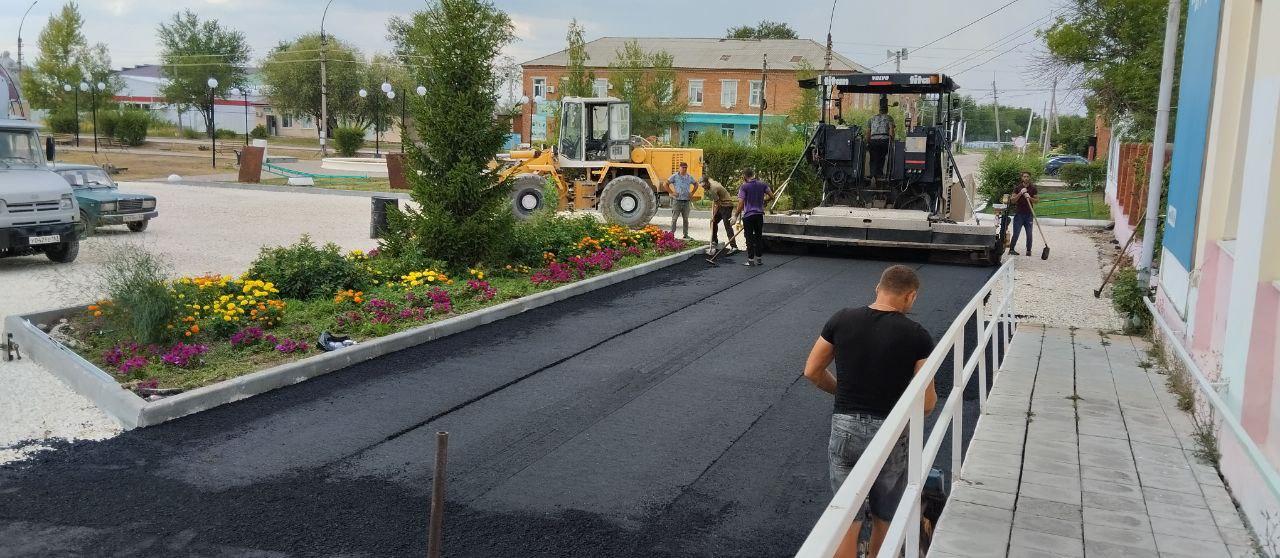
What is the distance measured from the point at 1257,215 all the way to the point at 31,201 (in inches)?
635

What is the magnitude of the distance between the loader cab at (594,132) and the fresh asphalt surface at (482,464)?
15.3 metres

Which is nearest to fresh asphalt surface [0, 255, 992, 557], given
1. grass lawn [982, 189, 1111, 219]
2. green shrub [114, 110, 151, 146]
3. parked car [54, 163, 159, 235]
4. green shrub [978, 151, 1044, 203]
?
parked car [54, 163, 159, 235]

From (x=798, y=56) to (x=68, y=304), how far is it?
6846cm

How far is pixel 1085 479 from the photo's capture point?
6.04 metres

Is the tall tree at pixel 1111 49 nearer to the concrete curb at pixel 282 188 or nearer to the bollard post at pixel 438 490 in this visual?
the concrete curb at pixel 282 188

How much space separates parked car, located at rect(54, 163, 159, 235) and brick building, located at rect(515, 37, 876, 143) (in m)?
53.1

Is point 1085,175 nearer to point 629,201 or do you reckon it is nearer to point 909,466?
point 629,201

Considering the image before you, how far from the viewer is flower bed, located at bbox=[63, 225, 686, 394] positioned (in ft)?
28.8

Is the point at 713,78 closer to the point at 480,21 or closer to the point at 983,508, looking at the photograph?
the point at 480,21

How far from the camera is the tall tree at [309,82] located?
3017 inches

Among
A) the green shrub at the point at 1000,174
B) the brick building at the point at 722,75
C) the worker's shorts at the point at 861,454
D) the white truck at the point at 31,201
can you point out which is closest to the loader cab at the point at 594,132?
the white truck at the point at 31,201

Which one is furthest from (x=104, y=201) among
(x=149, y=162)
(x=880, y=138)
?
(x=149, y=162)

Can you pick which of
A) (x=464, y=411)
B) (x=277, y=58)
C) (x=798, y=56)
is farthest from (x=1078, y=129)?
(x=464, y=411)

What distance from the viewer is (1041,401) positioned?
799 centimetres
